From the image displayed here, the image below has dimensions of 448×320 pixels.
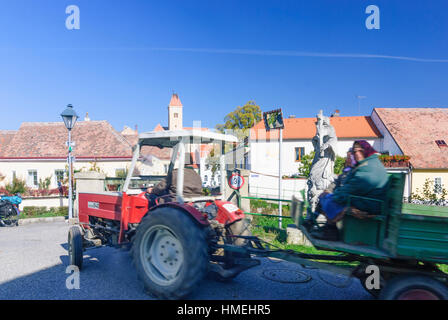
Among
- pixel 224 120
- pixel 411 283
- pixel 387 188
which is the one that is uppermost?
pixel 224 120

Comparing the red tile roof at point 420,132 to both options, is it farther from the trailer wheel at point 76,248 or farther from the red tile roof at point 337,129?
the trailer wheel at point 76,248

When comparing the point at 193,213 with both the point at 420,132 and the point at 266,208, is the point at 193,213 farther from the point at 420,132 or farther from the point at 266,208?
the point at 420,132

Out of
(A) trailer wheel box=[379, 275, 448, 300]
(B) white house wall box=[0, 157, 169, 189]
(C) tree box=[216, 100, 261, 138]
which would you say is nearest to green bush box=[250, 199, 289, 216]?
(A) trailer wheel box=[379, 275, 448, 300]

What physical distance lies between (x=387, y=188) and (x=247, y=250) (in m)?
1.71

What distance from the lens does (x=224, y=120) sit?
44.4 metres

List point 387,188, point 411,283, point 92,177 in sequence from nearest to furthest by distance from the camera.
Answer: point 411,283 < point 387,188 < point 92,177

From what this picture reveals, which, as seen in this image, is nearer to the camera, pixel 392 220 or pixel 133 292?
pixel 392 220

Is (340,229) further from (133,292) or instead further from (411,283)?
(133,292)

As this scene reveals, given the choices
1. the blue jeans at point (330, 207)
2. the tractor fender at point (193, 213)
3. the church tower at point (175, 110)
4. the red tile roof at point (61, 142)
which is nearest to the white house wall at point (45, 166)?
the red tile roof at point (61, 142)

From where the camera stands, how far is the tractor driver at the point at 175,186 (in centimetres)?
451

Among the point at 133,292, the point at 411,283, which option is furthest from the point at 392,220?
the point at 133,292

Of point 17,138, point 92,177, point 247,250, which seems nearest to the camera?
point 247,250

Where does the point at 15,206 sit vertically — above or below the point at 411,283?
below

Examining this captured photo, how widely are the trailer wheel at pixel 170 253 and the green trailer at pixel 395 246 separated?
114cm
